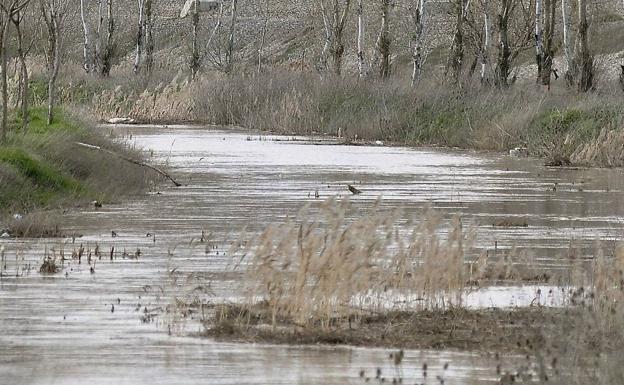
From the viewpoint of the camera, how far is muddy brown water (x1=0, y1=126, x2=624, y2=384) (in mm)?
10711

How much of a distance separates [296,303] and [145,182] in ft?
51.0

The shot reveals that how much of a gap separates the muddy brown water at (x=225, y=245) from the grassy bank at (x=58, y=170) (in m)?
0.62

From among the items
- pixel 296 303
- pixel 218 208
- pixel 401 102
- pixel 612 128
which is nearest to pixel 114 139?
pixel 218 208

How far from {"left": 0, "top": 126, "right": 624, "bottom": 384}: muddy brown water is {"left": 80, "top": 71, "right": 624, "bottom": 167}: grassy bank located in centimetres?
163

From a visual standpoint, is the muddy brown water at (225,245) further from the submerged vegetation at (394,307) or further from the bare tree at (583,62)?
the bare tree at (583,62)

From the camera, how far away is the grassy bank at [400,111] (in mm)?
37375

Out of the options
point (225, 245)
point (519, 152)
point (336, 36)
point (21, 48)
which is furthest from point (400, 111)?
point (225, 245)

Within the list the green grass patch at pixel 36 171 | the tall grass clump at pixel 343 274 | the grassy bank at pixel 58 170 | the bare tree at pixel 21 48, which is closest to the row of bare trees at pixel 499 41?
the bare tree at pixel 21 48

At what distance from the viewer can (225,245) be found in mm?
18328

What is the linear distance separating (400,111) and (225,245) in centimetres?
2751

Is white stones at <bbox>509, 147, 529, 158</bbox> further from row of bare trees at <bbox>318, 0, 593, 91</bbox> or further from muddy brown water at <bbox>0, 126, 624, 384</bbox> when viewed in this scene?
row of bare trees at <bbox>318, 0, 593, 91</bbox>

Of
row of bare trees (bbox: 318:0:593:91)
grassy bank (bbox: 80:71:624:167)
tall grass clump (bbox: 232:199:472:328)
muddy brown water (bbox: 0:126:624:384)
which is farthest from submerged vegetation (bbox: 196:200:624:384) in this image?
row of bare trees (bbox: 318:0:593:91)

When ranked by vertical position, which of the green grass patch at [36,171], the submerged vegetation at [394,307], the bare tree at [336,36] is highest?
the bare tree at [336,36]

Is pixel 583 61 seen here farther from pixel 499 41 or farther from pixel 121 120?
pixel 121 120
